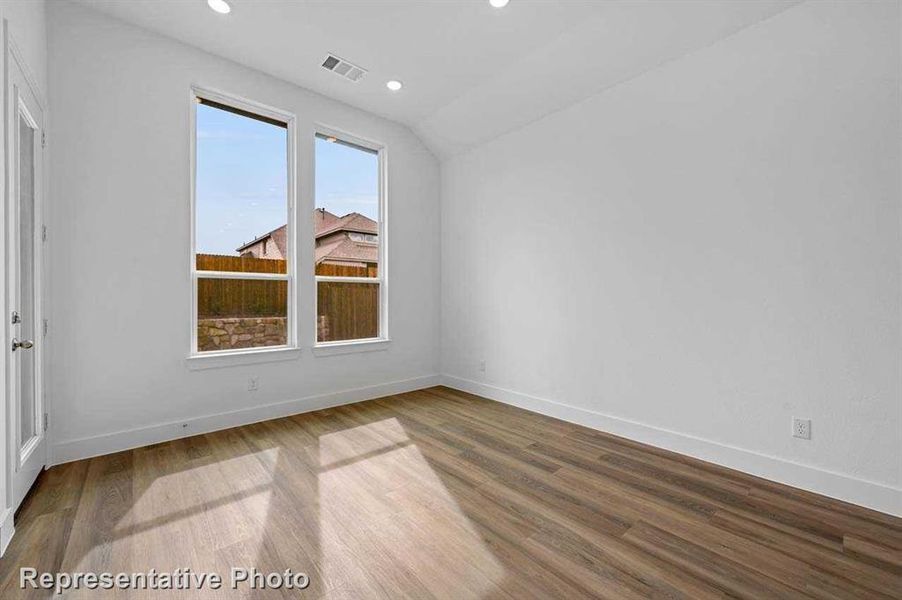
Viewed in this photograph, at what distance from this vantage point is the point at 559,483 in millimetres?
2506

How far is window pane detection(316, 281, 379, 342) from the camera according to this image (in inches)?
165

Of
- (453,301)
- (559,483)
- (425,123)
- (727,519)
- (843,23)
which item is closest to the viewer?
(727,519)

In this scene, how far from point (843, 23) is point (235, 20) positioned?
13.2ft

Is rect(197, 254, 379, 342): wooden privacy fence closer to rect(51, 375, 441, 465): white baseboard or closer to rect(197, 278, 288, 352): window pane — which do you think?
rect(197, 278, 288, 352): window pane

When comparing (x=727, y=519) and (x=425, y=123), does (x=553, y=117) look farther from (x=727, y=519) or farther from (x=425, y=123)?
(x=727, y=519)

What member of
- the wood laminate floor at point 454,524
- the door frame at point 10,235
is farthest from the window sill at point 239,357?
the door frame at point 10,235

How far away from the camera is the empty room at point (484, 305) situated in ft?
6.20

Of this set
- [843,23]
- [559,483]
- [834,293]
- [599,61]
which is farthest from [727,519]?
[599,61]

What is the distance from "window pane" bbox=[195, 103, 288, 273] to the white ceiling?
1.94 ft

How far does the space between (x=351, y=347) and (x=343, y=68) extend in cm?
272

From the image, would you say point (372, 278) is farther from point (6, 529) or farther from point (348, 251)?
point (6, 529)

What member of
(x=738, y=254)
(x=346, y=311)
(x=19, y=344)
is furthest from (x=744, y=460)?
(x=19, y=344)

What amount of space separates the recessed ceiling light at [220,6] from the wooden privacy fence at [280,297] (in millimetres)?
1867

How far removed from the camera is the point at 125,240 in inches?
118
